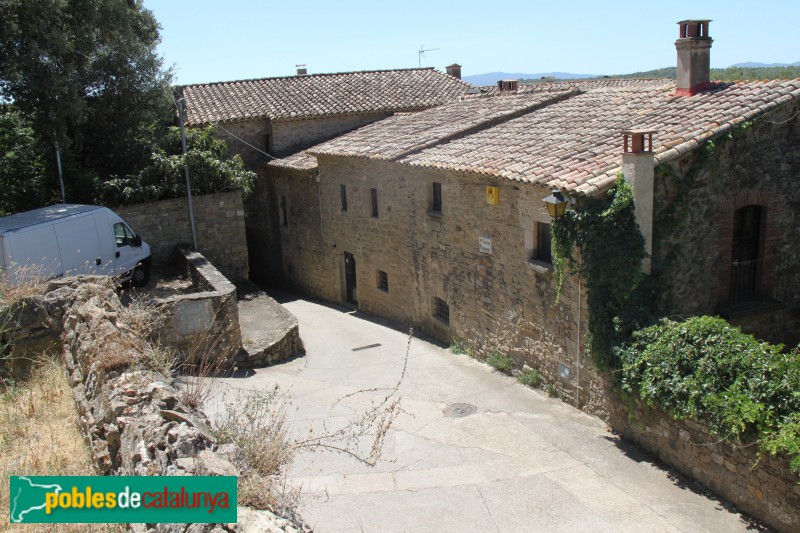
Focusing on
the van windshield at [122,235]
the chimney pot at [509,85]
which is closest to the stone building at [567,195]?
the chimney pot at [509,85]

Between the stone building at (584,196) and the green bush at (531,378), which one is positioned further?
the green bush at (531,378)

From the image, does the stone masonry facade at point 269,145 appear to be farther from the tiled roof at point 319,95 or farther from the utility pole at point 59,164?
the utility pole at point 59,164

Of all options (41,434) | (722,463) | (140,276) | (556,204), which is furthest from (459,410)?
(140,276)

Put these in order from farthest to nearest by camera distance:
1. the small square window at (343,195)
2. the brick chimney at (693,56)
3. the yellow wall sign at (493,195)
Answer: the small square window at (343,195), the yellow wall sign at (493,195), the brick chimney at (693,56)

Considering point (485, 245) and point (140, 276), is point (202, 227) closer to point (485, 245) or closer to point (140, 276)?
point (140, 276)

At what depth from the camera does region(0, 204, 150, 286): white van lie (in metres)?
13.2

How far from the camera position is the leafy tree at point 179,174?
19.1m

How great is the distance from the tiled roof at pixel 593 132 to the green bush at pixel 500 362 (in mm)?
3677

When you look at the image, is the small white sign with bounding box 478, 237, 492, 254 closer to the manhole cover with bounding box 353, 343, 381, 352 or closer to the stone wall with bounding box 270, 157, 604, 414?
the stone wall with bounding box 270, 157, 604, 414

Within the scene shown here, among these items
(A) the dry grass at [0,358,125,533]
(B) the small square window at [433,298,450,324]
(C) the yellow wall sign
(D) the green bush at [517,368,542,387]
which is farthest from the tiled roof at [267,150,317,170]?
(A) the dry grass at [0,358,125,533]

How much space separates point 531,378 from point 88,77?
1403 centimetres

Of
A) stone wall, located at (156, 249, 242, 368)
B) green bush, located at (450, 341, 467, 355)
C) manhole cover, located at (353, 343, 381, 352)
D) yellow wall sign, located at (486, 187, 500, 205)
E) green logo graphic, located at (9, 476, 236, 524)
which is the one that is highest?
yellow wall sign, located at (486, 187, 500, 205)

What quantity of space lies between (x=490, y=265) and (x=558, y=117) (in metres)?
3.98

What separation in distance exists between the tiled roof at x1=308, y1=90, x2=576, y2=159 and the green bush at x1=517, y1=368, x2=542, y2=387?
20.2 ft
